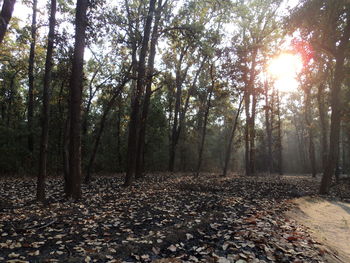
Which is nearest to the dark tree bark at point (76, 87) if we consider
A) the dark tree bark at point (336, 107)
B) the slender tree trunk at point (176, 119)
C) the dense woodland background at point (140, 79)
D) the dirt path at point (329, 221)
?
the dense woodland background at point (140, 79)

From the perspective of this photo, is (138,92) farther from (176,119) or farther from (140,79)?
(176,119)

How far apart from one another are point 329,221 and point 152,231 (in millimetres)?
5523

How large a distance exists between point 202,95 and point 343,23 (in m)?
11.3

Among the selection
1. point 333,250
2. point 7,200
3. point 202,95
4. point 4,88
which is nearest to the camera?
point 333,250

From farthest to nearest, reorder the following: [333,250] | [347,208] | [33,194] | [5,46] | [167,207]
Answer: [5,46], [347,208], [33,194], [167,207], [333,250]

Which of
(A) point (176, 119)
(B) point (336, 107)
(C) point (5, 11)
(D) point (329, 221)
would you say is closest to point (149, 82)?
(C) point (5, 11)

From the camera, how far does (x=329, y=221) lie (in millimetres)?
7070

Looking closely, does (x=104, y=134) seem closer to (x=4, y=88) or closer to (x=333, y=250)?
(x=4, y=88)

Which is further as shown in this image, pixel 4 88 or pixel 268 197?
pixel 4 88

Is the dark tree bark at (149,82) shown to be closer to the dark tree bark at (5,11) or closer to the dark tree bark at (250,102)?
the dark tree bark at (5,11)

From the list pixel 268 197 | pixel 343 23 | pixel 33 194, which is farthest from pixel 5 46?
pixel 343 23

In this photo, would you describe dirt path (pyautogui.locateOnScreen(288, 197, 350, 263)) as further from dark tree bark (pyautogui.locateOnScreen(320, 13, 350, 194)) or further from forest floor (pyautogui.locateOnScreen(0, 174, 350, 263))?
dark tree bark (pyautogui.locateOnScreen(320, 13, 350, 194))

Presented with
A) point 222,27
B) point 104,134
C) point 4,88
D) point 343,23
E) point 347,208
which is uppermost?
point 222,27

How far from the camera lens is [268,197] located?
9.19 metres
